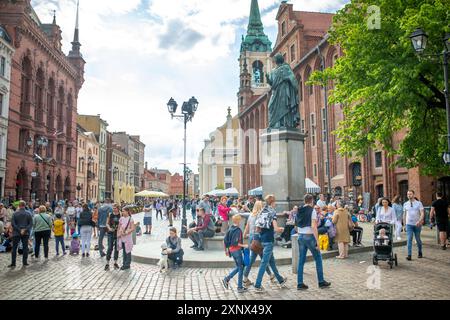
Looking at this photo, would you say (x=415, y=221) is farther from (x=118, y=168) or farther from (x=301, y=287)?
(x=118, y=168)

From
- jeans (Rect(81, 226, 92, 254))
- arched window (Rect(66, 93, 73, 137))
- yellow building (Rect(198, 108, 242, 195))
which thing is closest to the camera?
jeans (Rect(81, 226, 92, 254))

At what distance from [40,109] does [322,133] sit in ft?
92.1

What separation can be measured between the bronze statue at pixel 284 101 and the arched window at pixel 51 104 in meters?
34.3

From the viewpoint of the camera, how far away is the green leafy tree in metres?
13.4

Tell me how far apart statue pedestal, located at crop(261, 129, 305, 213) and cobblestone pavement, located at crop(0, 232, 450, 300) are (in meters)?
2.79

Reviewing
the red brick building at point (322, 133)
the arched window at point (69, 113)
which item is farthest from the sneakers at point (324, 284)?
the arched window at point (69, 113)

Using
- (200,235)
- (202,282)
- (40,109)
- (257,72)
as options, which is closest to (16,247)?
(200,235)

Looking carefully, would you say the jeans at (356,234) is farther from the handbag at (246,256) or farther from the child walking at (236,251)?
the child walking at (236,251)

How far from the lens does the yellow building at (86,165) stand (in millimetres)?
54281

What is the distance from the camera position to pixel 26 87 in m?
36.1

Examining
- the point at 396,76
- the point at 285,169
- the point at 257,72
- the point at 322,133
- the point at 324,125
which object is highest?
the point at 257,72

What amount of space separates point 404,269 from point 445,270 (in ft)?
2.81

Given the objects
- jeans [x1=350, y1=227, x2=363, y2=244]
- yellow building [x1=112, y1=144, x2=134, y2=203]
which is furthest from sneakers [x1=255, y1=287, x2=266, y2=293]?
yellow building [x1=112, y1=144, x2=134, y2=203]

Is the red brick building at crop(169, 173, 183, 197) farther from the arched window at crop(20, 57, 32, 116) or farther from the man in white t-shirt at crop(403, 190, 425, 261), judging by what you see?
the man in white t-shirt at crop(403, 190, 425, 261)
